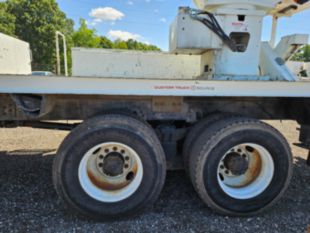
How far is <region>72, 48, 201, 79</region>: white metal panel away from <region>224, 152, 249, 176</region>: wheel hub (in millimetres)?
1680

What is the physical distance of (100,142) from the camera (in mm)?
2414

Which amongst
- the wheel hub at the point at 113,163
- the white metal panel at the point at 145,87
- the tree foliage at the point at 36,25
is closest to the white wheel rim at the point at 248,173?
the white metal panel at the point at 145,87

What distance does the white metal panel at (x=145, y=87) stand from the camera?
7.38 feet

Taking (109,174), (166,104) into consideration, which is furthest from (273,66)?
(109,174)

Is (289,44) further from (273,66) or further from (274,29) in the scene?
(274,29)

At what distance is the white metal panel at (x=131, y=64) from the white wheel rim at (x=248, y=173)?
1666mm

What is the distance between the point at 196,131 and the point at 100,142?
1.12 meters

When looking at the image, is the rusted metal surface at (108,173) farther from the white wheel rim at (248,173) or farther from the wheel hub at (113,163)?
the white wheel rim at (248,173)

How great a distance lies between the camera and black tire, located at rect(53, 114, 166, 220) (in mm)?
2393

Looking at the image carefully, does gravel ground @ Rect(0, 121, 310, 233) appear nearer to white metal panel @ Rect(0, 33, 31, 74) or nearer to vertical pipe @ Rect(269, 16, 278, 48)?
white metal panel @ Rect(0, 33, 31, 74)

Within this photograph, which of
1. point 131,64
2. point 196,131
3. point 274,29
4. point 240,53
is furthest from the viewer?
point 131,64

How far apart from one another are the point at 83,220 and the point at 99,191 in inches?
13.2

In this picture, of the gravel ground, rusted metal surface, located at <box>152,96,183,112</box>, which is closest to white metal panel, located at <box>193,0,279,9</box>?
rusted metal surface, located at <box>152,96,183,112</box>

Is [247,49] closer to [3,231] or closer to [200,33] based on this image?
[200,33]
